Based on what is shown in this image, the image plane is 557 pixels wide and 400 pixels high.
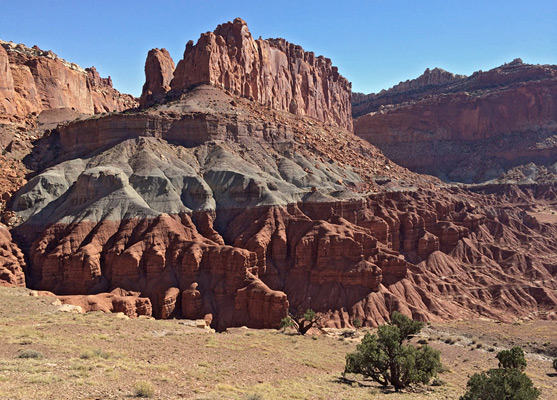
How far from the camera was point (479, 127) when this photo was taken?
174875mm

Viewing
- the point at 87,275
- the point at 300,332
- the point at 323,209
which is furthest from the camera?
the point at 323,209

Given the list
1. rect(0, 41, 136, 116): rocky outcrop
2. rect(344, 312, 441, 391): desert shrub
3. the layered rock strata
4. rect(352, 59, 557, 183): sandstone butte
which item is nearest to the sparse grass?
rect(344, 312, 441, 391): desert shrub

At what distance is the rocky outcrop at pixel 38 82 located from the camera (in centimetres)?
9662

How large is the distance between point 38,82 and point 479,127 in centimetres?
14410

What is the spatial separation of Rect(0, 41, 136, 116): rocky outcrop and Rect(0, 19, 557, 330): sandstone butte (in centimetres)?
1674

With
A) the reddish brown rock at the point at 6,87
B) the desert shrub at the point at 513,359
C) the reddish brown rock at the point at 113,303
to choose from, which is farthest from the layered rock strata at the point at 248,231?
the desert shrub at the point at 513,359

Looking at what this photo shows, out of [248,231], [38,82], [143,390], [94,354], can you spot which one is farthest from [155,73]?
[143,390]

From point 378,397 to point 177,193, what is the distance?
2002 inches

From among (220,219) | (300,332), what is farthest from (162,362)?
(220,219)

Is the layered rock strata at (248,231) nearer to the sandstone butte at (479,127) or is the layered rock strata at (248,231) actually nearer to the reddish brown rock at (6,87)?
the reddish brown rock at (6,87)

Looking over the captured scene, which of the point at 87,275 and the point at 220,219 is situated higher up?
the point at 220,219

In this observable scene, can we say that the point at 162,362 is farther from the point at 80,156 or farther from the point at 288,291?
the point at 80,156

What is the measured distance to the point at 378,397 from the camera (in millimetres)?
28438

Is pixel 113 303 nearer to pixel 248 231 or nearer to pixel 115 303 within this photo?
pixel 115 303
